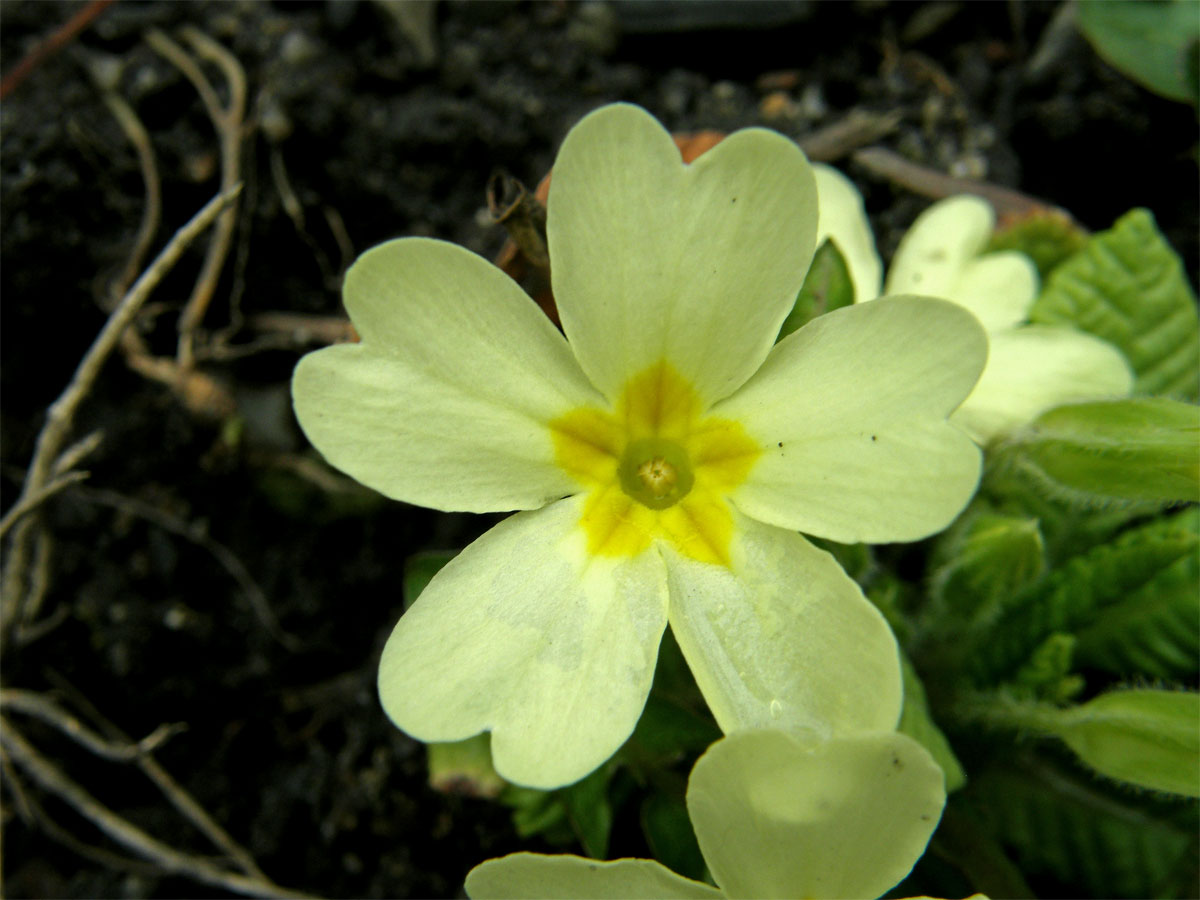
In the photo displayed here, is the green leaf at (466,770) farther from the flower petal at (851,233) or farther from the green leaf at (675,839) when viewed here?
the flower petal at (851,233)

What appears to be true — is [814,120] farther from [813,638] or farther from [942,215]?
[813,638]

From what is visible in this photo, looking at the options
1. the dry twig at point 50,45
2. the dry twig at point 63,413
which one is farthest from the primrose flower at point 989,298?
the dry twig at point 50,45

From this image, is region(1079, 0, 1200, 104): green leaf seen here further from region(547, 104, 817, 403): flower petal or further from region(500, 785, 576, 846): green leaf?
region(500, 785, 576, 846): green leaf

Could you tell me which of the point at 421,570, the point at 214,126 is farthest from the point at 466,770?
the point at 214,126

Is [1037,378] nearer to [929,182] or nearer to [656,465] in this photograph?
[656,465]

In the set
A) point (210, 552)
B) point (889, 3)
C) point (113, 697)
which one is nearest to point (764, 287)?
point (210, 552)

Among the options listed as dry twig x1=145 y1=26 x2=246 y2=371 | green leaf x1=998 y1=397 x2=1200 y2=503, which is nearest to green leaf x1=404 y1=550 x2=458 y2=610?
dry twig x1=145 y1=26 x2=246 y2=371

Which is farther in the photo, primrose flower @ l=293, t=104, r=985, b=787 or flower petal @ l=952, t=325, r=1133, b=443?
flower petal @ l=952, t=325, r=1133, b=443
